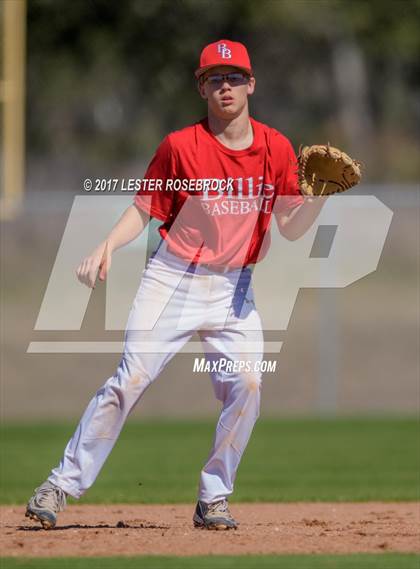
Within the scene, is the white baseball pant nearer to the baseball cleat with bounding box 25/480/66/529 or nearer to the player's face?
the baseball cleat with bounding box 25/480/66/529

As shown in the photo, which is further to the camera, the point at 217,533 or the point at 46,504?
the point at 217,533

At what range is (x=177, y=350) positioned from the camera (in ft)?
20.9

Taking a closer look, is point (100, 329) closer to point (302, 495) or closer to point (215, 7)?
point (302, 495)

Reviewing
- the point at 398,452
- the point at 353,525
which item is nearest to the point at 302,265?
the point at 398,452

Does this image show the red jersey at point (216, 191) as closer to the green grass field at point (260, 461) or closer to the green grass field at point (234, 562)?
the green grass field at point (234, 562)

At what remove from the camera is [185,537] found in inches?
244

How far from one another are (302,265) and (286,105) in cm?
1582

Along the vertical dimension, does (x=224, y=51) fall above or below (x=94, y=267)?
above

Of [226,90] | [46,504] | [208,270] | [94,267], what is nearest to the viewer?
[94,267]

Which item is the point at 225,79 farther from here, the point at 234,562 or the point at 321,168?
the point at 234,562

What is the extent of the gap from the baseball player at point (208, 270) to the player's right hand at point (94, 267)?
14cm

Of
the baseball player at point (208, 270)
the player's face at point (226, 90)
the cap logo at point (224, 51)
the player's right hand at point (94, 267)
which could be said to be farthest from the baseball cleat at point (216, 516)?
the cap logo at point (224, 51)

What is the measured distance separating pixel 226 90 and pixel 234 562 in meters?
2.28

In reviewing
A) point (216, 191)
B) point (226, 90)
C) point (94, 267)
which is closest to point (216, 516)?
point (94, 267)
